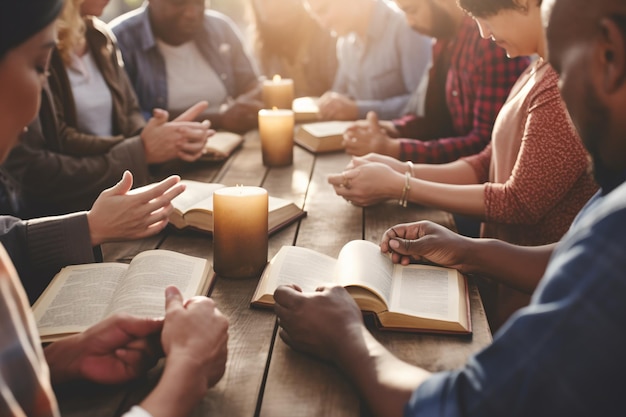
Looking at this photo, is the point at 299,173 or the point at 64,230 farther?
the point at 299,173

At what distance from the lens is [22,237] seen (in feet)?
4.09

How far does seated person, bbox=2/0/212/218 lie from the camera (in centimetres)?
187

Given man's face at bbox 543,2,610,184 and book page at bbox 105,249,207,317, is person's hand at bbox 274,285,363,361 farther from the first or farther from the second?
man's face at bbox 543,2,610,184

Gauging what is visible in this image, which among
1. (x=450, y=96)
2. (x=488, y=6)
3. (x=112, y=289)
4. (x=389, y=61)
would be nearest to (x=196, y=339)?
(x=112, y=289)

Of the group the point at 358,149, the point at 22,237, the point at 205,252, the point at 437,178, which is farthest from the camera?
the point at 358,149

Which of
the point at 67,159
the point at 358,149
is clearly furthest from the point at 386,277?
the point at 67,159

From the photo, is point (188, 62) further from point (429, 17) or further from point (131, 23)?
point (429, 17)

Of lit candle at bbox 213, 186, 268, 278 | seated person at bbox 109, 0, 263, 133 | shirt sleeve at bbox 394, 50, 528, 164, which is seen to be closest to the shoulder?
seated person at bbox 109, 0, 263, 133

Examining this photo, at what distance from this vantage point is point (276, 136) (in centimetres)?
208

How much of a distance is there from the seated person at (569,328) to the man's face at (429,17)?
151 cm

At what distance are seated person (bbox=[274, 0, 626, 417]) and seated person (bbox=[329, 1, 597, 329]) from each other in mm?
532

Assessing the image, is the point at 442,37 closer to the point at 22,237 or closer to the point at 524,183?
the point at 524,183

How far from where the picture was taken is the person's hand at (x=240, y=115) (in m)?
2.71

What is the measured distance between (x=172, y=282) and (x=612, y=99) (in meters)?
0.80
